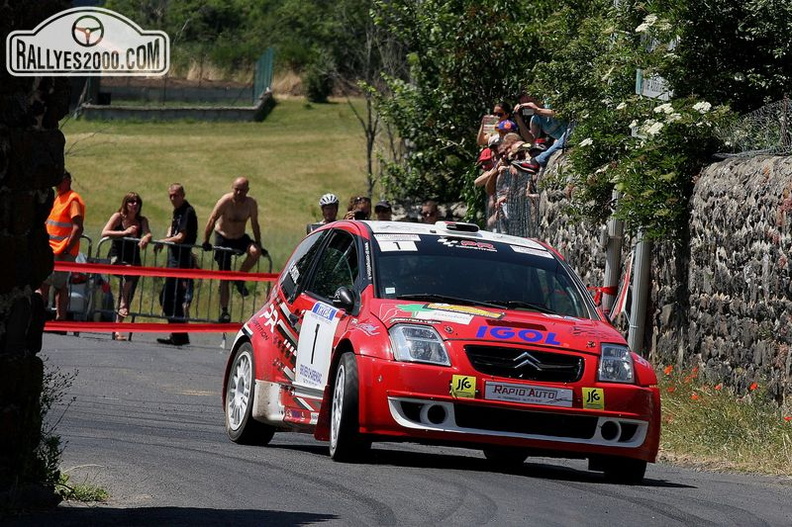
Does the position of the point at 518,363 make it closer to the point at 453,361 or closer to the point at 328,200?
the point at 453,361

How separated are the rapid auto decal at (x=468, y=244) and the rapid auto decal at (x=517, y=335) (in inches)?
55.2

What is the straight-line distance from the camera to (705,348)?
50.0 feet

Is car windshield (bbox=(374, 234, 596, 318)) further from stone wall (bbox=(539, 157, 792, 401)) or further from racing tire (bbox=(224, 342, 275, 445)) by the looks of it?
stone wall (bbox=(539, 157, 792, 401))

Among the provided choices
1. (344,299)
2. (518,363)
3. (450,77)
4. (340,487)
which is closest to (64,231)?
(450,77)

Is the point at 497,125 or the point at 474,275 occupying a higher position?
the point at 497,125

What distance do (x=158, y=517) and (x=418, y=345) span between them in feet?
9.53

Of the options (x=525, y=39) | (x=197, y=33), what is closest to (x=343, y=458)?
(x=525, y=39)

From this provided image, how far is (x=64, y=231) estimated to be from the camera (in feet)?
69.0

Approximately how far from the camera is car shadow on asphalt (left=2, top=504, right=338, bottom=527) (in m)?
7.39

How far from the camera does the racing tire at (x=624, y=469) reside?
1038 centimetres

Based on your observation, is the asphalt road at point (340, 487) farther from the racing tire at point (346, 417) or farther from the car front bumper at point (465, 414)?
the car front bumper at point (465, 414)

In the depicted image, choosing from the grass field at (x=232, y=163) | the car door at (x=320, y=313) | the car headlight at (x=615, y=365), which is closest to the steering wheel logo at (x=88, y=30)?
the car door at (x=320, y=313)

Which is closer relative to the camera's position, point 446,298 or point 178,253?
point 446,298

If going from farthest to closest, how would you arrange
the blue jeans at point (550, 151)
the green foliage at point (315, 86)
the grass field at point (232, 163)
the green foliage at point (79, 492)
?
the green foliage at point (315, 86), the grass field at point (232, 163), the blue jeans at point (550, 151), the green foliage at point (79, 492)
